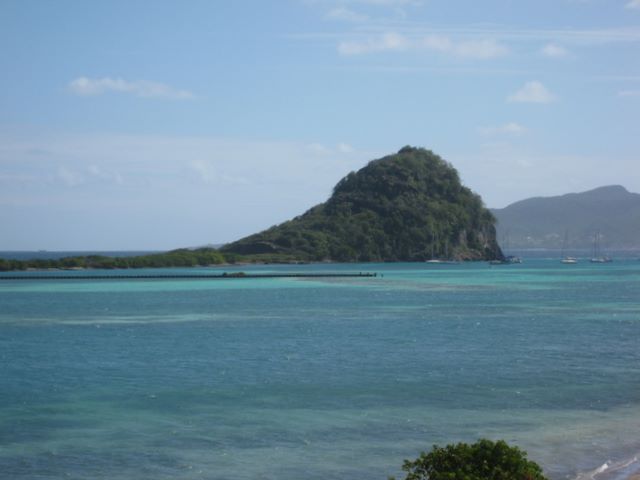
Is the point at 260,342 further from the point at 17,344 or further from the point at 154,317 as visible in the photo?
the point at 154,317

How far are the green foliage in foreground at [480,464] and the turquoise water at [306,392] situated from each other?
867 centimetres

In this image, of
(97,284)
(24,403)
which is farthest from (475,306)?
(97,284)

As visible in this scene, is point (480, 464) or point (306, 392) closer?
point (480, 464)

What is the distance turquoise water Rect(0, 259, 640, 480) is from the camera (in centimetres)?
2738

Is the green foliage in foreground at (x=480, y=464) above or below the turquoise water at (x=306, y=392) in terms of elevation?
above

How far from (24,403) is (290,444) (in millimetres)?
13046

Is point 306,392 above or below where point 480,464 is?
below

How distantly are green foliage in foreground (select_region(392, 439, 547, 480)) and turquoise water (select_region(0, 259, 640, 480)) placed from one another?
8.67m

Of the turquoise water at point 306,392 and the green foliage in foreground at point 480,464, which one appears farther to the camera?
the turquoise water at point 306,392

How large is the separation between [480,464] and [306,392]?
2131 cm

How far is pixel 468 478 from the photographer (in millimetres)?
16734

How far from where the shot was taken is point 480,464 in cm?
1727

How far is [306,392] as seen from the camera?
38.2 metres

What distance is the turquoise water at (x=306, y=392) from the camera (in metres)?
27.4
